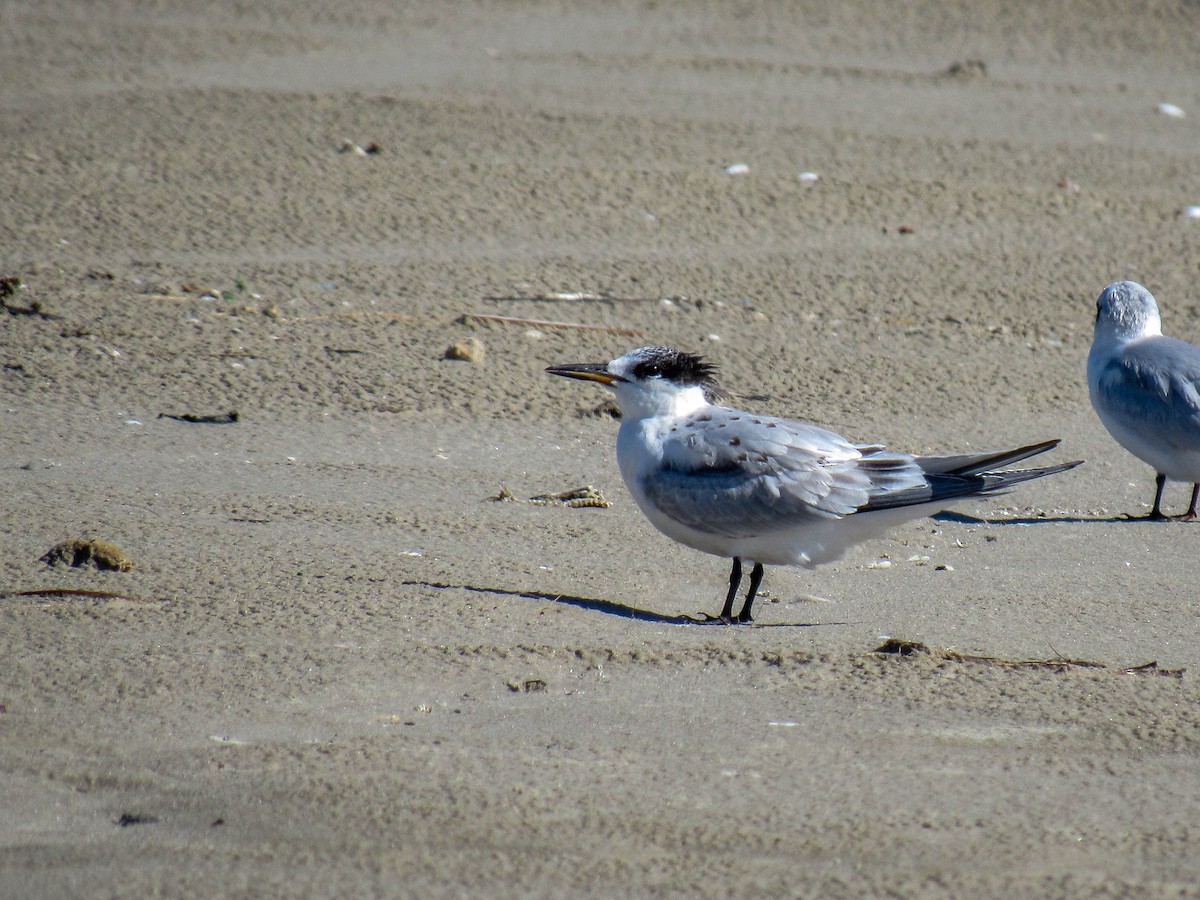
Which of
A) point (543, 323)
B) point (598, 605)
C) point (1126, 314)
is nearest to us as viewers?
point (598, 605)

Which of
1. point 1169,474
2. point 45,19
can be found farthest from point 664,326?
point 45,19

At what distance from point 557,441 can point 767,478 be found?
1552 mm

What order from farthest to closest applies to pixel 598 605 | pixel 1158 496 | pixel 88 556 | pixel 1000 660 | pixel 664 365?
pixel 1158 496
pixel 664 365
pixel 598 605
pixel 88 556
pixel 1000 660

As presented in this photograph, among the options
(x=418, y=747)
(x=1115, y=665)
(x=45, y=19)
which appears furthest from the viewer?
(x=45, y=19)

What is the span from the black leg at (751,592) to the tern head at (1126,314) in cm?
230

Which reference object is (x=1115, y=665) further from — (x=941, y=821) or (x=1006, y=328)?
(x=1006, y=328)

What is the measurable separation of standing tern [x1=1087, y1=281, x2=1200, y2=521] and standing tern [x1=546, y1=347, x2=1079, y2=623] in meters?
1.25

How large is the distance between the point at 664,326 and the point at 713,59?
415 cm

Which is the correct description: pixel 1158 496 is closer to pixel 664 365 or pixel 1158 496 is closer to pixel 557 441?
pixel 664 365

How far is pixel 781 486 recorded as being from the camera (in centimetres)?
434

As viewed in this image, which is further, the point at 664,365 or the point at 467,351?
the point at 467,351

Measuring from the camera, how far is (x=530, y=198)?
7953mm

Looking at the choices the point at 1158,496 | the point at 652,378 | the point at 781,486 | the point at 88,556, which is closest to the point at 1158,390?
the point at 1158,496

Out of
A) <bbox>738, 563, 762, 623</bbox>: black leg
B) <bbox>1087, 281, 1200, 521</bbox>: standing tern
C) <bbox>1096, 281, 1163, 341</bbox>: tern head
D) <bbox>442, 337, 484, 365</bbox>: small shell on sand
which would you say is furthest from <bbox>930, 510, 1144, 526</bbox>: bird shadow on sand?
<bbox>442, 337, 484, 365</bbox>: small shell on sand
